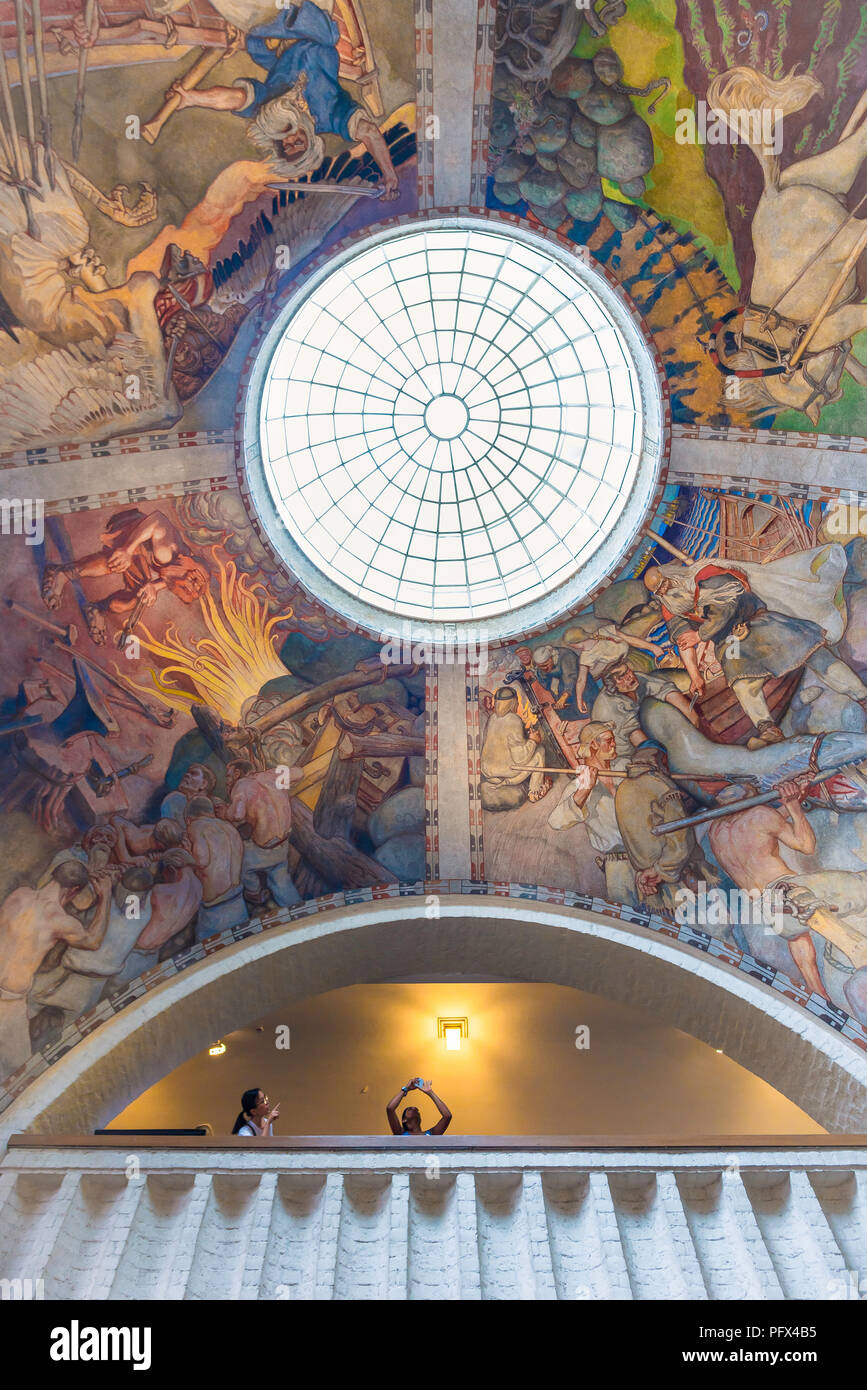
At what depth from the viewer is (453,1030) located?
12.4 meters

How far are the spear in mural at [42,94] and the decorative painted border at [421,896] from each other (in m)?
6.37

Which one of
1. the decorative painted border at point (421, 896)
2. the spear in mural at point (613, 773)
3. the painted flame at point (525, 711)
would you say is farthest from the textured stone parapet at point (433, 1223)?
the painted flame at point (525, 711)

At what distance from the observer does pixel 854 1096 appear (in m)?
9.34

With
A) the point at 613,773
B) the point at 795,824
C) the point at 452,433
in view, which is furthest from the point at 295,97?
the point at 795,824

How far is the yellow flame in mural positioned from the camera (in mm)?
10297

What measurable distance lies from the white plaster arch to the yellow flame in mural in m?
2.26

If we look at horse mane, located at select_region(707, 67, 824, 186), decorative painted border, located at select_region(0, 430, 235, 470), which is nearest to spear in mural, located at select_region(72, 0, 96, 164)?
decorative painted border, located at select_region(0, 430, 235, 470)

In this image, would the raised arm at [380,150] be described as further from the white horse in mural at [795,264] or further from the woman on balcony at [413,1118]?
the woman on balcony at [413,1118]

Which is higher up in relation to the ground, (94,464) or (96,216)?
(96,216)

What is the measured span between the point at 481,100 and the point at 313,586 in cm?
440
